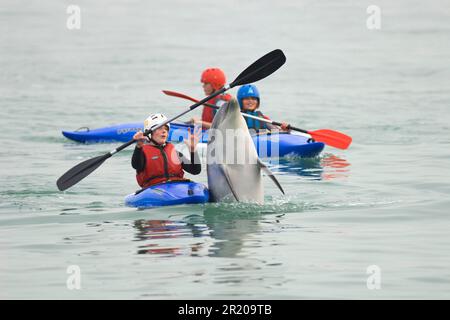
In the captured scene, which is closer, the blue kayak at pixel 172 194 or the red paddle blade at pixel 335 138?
the blue kayak at pixel 172 194

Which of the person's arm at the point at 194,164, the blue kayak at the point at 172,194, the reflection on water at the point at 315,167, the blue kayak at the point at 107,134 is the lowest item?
the blue kayak at the point at 172,194

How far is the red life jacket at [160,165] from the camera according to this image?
36.8 feet

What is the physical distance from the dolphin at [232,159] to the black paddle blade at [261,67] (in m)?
1.03

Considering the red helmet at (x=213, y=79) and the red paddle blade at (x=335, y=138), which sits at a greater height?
the red helmet at (x=213, y=79)

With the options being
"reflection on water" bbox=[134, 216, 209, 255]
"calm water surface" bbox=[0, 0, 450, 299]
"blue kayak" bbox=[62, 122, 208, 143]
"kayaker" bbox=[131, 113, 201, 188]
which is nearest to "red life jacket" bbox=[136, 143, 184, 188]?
"kayaker" bbox=[131, 113, 201, 188]

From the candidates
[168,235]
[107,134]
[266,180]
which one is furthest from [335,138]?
[107,134]

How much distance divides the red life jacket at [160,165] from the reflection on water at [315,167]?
340 centimetres

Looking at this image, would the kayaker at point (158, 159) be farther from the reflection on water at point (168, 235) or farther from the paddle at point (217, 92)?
the reflection on water at point (168, 235)

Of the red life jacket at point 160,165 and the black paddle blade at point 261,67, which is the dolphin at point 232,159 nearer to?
the red life jacket at point 160,165

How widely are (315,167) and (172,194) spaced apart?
486cm

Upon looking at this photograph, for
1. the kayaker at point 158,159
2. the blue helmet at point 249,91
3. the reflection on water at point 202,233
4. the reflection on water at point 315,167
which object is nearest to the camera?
the reflection on water at point 202,233

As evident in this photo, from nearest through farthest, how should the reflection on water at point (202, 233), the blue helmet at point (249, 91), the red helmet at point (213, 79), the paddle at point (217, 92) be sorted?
the reflection on water at point (202, 233)
the paddle at point (217, 92)
the blue helmet at point (249, 91)
the red helmet at point (213, 79)

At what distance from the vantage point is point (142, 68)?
30172 millimetres

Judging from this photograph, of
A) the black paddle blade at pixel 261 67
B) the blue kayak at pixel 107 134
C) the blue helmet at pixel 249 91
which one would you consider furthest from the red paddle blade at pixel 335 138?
the blue kayak at pixel 107 134
